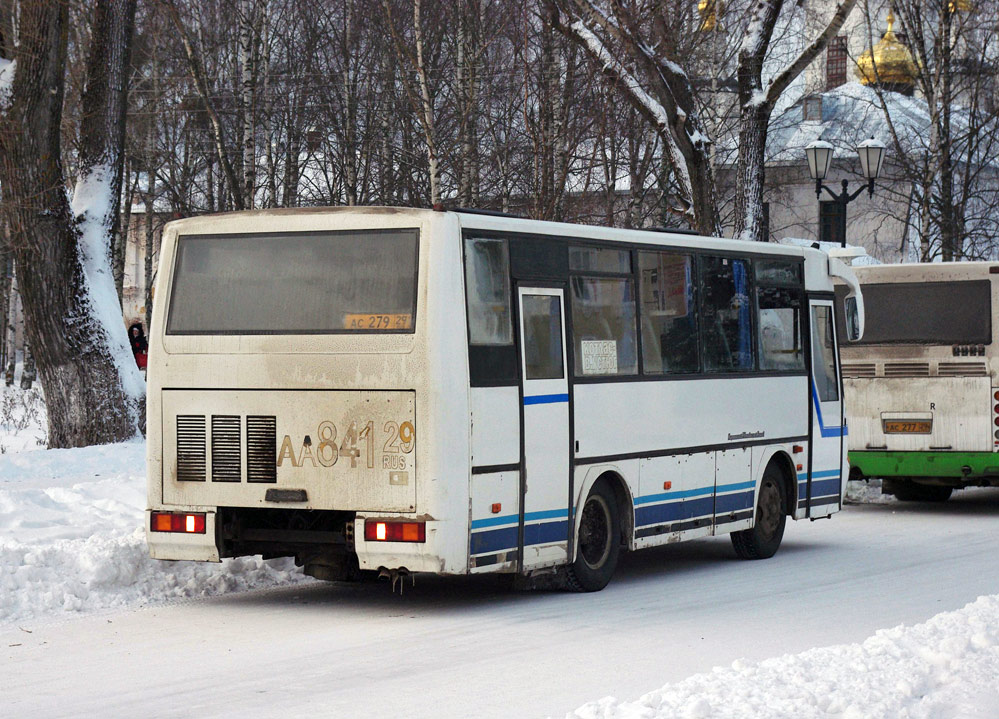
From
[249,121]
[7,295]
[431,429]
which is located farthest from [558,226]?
[7,295]

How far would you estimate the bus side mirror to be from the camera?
16375 millimetres

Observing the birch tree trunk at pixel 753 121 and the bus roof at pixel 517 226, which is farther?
the birch tree trunk at pixel 753 121

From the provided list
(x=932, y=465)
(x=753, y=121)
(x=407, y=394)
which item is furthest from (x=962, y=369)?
(x=407, y=394)

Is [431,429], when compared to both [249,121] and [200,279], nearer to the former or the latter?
[200,279]

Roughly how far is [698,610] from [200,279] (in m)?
4.15

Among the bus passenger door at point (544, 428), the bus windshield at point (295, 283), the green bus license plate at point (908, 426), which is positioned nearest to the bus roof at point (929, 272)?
the green bus license plate at point (908, 426)

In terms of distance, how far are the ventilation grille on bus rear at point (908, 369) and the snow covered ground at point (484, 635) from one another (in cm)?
374

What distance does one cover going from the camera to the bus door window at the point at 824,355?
50.8 feet

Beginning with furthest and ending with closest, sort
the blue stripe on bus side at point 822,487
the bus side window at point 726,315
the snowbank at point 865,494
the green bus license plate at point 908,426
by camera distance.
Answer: the snowbank at point 865,494 < the green bus license plate at point 908,426 < the blue stripe on bus side at point 822,487 < the bus side window at point 726,315

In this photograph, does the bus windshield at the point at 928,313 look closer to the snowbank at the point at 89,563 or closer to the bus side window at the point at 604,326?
the bus side window at the point at 604,326

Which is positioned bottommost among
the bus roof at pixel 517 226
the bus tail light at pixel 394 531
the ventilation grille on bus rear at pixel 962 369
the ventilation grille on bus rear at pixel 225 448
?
the bus tail light at pixel 394 531

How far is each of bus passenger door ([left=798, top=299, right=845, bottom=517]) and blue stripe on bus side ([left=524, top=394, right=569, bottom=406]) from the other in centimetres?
434

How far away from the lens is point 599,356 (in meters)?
12.0

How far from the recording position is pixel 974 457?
1858 cm
